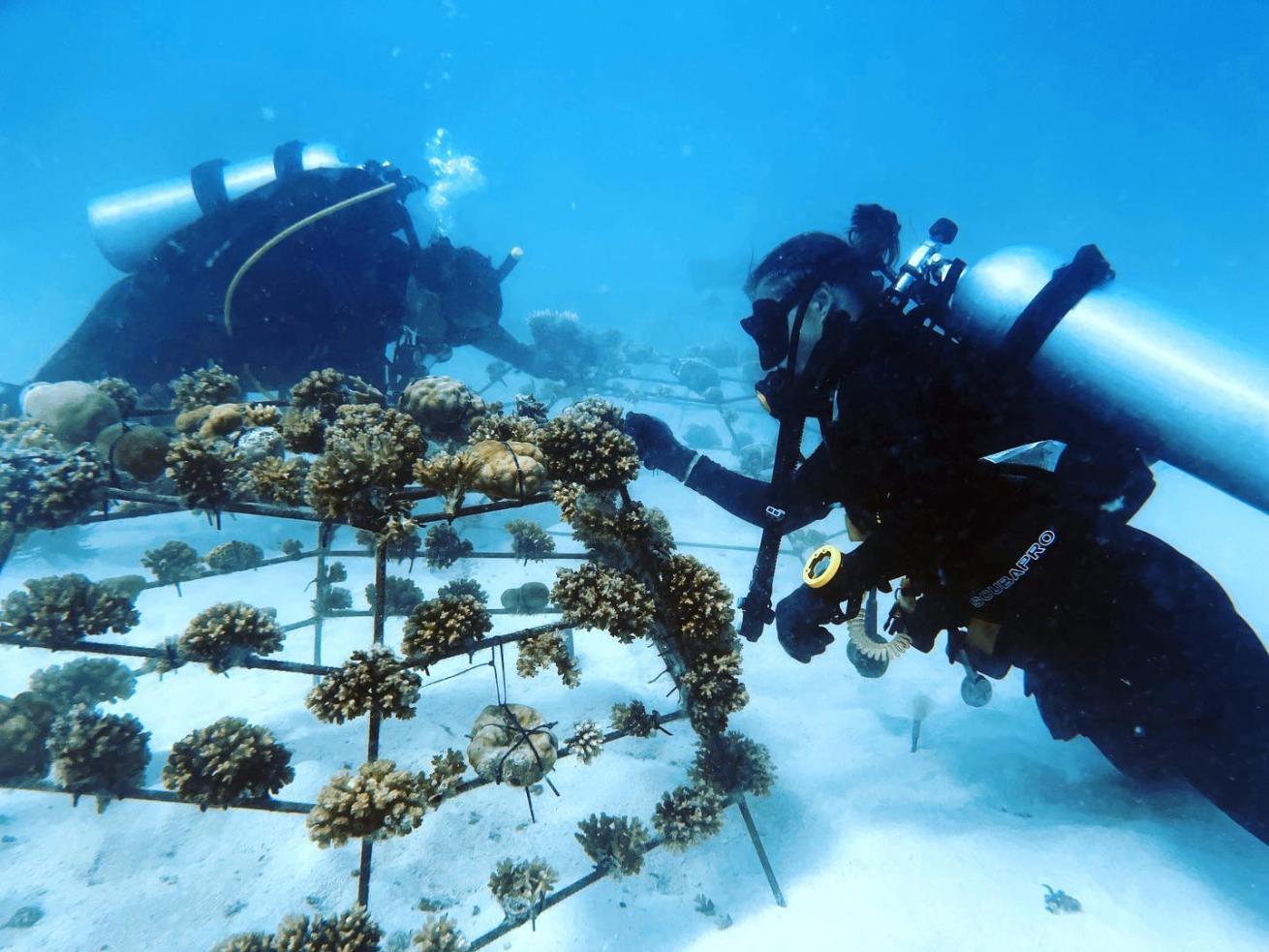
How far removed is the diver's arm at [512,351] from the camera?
1328cm

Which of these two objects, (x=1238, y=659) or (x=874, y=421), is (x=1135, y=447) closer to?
(x=1238, y=659)

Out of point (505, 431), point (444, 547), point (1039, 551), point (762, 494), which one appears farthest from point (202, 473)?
point (1039, 551)

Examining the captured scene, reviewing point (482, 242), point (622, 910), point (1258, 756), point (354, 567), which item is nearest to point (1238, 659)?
point (1258, 756)

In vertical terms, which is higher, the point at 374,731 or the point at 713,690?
the point at 374,731

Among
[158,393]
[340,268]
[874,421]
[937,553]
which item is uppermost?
[340,268]

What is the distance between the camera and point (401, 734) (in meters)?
6.03

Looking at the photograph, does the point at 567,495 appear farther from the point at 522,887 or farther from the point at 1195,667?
the point at 1195,667

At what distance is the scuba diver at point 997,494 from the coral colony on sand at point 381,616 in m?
1.08

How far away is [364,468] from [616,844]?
3.23 metres

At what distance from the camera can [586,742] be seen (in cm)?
409

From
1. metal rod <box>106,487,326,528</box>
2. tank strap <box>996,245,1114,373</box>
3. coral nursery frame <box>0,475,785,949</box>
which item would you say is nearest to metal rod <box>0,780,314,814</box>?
coral nursery frame <box>0,475,785,949</box>

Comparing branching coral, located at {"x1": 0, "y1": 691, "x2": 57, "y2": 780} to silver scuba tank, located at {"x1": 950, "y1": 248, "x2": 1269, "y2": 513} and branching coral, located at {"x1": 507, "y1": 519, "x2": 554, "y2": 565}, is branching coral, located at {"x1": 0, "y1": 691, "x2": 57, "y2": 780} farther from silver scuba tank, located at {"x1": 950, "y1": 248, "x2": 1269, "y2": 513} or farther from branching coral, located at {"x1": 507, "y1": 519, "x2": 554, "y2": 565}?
silver scuba tank, located at {"x1": 950, "y1": 248, "x2": 1269, "y2": 513}

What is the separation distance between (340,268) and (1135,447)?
8.86 metres

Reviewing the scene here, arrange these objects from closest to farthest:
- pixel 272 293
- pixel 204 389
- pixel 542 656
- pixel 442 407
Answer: pixel 542 656 → pixel 442 407 → pixel 204 389 → pixel 272 293
